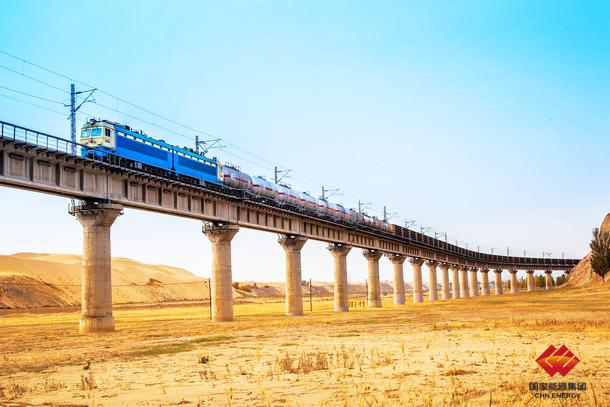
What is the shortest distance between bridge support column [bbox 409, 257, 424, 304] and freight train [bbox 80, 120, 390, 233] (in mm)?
51337

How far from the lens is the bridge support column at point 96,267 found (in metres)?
40.9

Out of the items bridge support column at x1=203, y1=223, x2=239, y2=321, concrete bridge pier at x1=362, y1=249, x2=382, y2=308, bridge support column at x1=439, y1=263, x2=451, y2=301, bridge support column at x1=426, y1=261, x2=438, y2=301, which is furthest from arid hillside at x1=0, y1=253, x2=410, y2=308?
bridge support column at x1=439, y1=263, x2=451, y2=301

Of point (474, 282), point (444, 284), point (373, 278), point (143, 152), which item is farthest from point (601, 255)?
point (143, 152)

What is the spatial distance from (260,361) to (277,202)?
44544mm

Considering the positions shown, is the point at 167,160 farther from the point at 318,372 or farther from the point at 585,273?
the point at 585,273

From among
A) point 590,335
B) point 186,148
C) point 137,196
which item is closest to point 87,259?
point 137,196

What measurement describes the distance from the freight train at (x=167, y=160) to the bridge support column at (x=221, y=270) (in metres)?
4.50

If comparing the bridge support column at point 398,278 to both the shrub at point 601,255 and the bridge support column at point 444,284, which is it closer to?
the bridge support column at point 444,284

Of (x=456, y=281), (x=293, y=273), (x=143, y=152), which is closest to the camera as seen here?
(x=143, y=152)

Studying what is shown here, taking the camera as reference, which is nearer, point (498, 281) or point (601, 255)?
point (601, 255)

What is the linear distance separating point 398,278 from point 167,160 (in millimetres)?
65486

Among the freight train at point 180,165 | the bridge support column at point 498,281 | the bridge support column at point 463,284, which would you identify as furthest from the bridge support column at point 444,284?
the freight train at point 180,165

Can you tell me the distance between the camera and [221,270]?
186 ft

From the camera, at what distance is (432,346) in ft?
76.6
